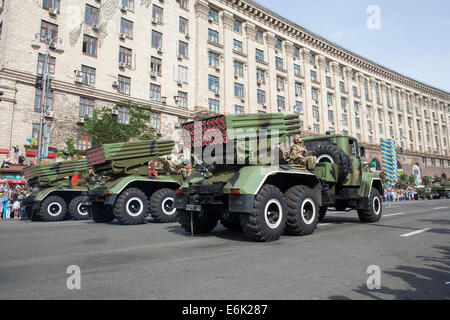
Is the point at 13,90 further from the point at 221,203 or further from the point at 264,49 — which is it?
the point at 264,49

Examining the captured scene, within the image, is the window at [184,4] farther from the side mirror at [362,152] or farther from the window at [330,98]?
the side mirror at [362,152]

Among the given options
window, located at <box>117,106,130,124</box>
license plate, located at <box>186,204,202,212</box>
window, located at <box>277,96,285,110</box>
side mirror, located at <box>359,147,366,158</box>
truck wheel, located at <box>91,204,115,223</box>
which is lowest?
truck wheel, located at <box>91,204,115,223</box>

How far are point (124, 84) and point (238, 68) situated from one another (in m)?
15.2

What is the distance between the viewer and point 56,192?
1342 centimetres

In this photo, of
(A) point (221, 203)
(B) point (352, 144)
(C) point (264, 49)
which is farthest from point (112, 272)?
(C) point (264, 49)

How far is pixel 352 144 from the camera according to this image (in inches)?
388

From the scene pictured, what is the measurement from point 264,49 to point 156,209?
36002 millimetres

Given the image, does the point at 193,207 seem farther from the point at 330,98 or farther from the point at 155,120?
the point at 330,98

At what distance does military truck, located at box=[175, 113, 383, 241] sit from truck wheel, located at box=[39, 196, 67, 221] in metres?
8.68

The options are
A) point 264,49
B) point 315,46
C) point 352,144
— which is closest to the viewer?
point 352,144

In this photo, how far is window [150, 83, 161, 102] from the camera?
1199 inches

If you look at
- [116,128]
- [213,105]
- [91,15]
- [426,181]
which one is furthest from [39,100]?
[426,181]

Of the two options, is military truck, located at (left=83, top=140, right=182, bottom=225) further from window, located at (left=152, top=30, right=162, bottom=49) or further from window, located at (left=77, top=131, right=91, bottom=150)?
window, located at (left=152, top=30, right=162, bottom=49)

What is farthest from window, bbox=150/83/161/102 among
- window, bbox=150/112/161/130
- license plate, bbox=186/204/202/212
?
license plate, bbox=186/204/202/212
